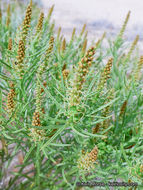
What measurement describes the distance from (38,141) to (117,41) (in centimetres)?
72

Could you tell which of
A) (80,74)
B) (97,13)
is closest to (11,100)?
(80,74)

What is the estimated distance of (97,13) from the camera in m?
3.50

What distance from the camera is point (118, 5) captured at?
3.65m

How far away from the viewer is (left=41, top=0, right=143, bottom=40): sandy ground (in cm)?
301

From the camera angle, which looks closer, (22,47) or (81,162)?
(22,47)

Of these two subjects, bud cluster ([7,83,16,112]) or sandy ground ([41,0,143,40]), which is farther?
sandy ground ([41,0,143,40])

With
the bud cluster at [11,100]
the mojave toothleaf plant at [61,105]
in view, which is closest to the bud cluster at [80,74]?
the mojave toothleaf plant at [61,105]

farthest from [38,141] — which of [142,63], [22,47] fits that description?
[142,63]

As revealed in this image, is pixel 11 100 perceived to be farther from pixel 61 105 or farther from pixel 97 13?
pixel 97 13

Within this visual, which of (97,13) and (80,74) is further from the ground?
(97,13)

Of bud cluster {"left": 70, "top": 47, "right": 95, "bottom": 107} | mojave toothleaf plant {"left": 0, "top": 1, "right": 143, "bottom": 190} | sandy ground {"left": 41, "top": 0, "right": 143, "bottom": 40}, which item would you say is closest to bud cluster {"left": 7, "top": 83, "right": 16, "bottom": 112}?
mojave toothleaf plant {"left": 0, "top": 1, "right": 143, "bottom": 190}

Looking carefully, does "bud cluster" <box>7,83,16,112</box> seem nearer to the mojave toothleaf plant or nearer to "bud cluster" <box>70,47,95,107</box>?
the mojave toothleaf plant

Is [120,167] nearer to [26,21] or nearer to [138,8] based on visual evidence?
[26,21]

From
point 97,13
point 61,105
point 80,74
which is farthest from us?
point 97,13
